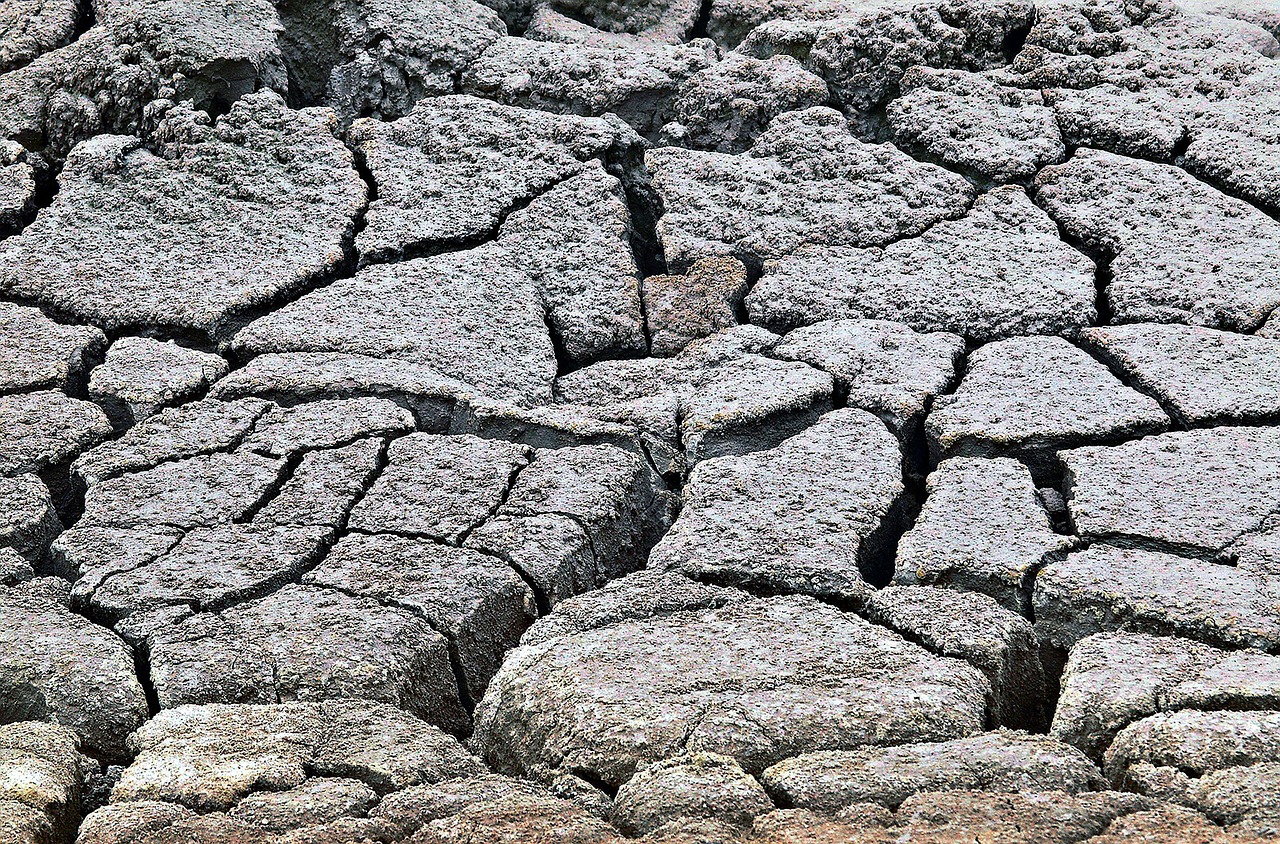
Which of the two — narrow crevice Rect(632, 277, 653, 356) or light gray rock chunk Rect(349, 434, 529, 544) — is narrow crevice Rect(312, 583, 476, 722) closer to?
light gray rock chunk Rect(349, 434, 529, 544)

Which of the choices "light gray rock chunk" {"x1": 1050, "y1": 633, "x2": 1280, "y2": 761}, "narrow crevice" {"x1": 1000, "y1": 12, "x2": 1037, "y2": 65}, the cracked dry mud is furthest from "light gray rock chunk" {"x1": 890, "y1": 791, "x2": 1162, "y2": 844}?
"narrow crevice" {"x1": 1000, "y1": 12, "x2": 1037, "y2": 65}

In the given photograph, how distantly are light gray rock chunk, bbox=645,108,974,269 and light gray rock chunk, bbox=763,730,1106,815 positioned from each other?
149 cm

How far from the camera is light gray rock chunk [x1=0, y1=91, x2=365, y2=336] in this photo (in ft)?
9.09

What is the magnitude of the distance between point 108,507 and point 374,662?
0.72 meters

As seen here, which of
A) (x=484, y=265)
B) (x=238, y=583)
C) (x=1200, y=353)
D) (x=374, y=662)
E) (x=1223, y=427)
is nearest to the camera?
(x=374, y=662)

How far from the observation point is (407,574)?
204 centimetres

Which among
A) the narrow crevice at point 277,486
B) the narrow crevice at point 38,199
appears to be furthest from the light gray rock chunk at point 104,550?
the narrow crevice at point 38,199

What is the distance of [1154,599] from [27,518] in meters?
1.95

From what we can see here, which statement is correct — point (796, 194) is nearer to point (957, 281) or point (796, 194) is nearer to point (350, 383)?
point (957, 281)

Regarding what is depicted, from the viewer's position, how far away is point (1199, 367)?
2359mm

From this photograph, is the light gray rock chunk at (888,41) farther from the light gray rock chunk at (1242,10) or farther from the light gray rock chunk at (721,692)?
the light gray rock chunk at (721,692)

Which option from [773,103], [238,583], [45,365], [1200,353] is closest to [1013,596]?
[1200,353]

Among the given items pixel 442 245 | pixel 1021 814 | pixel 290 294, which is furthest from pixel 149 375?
pixel 1021 814

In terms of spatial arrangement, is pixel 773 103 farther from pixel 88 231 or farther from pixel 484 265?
pixel 88 231
